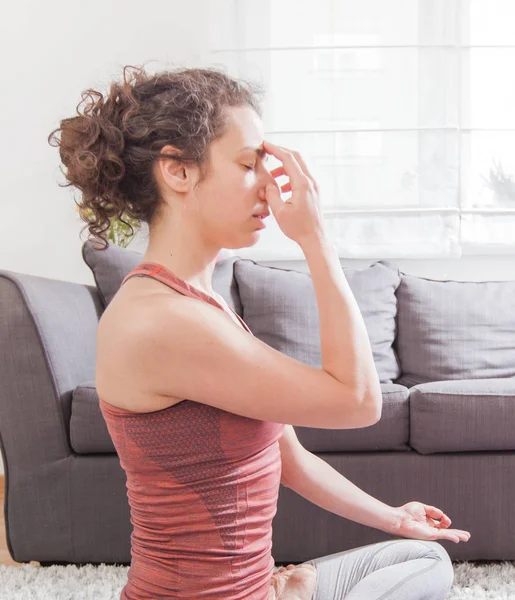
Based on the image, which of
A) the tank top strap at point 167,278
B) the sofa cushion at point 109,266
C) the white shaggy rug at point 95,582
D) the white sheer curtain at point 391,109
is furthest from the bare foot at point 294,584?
the white sheer curtain at point 391,109

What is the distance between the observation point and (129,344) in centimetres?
94

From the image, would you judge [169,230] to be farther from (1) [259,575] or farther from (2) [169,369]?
(1) [259,575]

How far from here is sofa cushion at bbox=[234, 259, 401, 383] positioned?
8.78 feet

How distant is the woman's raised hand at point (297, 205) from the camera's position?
1.01m

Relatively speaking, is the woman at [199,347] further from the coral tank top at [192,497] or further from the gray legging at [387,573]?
the gray legging at [387,573]

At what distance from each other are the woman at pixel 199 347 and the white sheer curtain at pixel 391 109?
98.1 inches

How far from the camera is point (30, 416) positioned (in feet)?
7.21

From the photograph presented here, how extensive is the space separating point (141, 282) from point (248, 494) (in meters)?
0.30

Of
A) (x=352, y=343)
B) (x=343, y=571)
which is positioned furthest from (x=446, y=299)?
(x=352, y=343)

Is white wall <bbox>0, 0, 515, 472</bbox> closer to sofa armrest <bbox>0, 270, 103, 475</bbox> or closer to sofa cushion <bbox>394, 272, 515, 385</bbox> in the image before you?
sofa cushion <bbox>394, 272, 515, 385</bbox>

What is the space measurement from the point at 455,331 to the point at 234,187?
6.37ft

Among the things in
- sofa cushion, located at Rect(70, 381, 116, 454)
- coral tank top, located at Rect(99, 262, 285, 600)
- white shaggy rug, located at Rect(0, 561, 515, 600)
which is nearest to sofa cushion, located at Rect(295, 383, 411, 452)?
white shaggy rug, located at Rect(0, 561, 515, 600)

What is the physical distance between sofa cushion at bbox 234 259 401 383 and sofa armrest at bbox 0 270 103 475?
0.73 m

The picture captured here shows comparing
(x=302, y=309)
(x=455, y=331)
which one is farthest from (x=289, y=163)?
(x=455, y=331)
